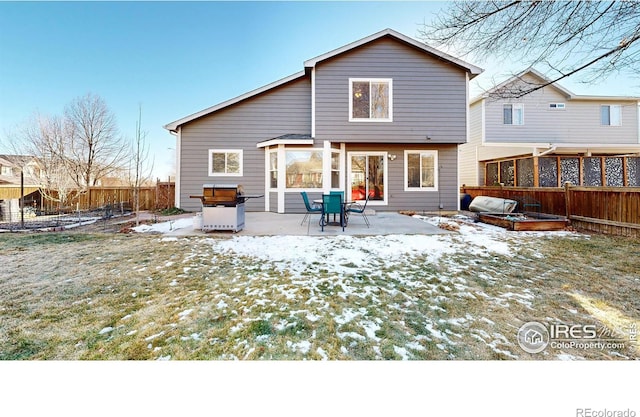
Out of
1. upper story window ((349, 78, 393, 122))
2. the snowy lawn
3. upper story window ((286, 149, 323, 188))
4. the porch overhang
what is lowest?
the snowy lawn

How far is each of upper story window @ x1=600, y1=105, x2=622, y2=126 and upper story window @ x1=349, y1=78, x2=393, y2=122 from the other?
524 inches

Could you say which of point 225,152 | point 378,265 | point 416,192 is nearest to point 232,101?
point 225,152

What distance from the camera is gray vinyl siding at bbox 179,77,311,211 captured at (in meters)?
9.86

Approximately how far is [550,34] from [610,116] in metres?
15.5

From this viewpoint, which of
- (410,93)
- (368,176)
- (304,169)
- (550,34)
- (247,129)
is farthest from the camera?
(368,176)

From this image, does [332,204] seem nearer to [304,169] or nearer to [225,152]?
[304,169]

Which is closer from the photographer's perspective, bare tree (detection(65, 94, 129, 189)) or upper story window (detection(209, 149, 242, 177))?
upper story window (detection(209, 149, 242, 177))

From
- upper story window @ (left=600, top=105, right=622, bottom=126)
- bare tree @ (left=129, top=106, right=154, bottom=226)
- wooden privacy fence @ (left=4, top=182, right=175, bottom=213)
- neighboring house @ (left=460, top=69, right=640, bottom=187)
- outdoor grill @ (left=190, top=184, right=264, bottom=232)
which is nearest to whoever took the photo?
outdoor grill @ (left=190, top=184, right=264, bottom=232)

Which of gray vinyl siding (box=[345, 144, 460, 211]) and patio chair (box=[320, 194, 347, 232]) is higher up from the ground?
gray vinyl siding (box=[345, 144, 460, 211])

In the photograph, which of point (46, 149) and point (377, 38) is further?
point (46, 149)

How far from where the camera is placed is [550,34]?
4.14m

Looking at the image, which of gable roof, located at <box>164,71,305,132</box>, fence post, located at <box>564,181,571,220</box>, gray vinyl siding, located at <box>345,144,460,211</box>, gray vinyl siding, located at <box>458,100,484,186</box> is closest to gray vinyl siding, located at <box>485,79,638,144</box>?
gray vinyl siding, located at <box>458,100,484,186</box>

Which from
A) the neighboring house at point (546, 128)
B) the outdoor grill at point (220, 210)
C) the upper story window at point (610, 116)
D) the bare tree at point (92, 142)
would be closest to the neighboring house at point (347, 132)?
the outdoor grill at point (220, 210)

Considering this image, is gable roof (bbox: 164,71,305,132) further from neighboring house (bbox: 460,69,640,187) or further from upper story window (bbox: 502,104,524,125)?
upper story window (bbox: 502,104,524,125)
